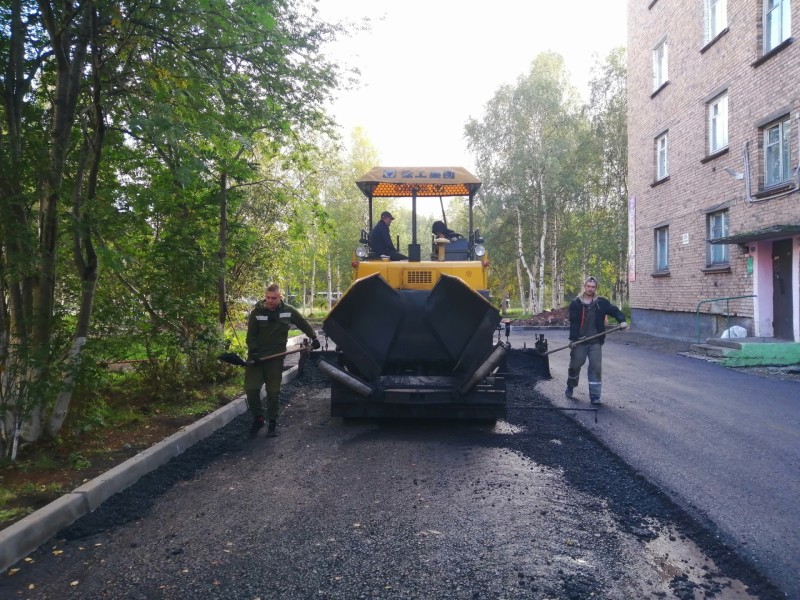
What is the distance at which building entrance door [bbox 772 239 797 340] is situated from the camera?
13.4 meters

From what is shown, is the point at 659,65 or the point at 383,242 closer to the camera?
the point at 383,242

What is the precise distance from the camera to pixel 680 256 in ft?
59.8

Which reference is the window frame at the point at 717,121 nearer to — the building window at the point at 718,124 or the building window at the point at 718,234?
the building window at the point at 718,124

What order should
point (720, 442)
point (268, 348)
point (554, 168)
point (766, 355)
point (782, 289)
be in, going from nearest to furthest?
point (720, 442)
point (268, 348)
point (766, 355)
point (782, 289)
point (554, 168)

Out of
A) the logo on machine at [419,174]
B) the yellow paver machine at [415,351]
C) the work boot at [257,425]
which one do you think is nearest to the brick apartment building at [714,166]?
the logo on machine at [419,174]

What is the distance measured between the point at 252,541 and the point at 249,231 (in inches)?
271

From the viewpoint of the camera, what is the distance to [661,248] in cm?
2011

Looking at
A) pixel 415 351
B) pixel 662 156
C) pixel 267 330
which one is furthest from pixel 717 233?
pixel 267 330

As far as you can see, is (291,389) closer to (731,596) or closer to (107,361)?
(107,361)

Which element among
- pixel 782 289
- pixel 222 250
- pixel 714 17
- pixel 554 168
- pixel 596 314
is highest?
pixel 714 17

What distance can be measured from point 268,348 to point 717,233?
14327 mm

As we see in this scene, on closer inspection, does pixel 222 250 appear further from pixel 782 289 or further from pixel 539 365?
pixel 782 289

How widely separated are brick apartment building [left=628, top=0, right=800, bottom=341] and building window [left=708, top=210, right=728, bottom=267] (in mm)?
33

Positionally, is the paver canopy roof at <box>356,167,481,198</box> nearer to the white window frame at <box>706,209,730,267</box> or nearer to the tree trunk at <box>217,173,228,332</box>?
the tree trunk at <box>217,173,228,332</box>
